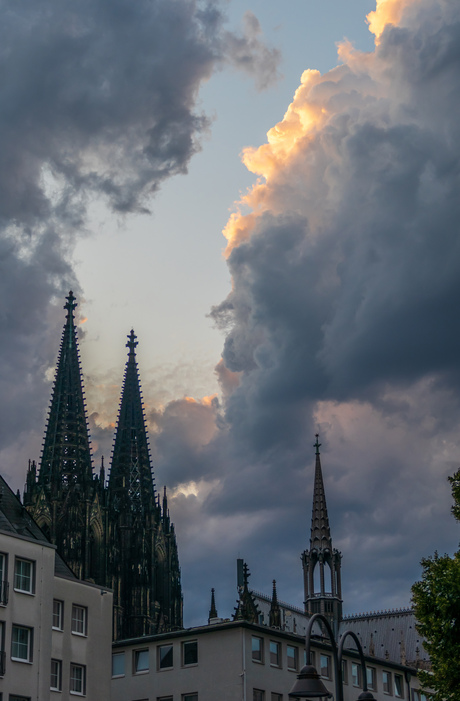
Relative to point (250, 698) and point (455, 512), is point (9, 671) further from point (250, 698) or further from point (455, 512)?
point (455, 512)

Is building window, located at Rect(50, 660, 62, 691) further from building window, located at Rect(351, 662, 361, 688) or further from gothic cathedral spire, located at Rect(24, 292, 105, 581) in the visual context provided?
gothic cathedral spire, located at Rect(24, 292, 105, 581)

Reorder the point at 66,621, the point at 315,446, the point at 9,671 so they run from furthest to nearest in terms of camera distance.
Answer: the point at 315,446 → the point at 66,621 → the point at 9,671

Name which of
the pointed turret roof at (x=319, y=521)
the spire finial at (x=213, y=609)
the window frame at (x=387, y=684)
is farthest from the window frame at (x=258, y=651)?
the pointed turret roof at (x=319, y=521)

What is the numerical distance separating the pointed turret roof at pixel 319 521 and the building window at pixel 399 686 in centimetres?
6781

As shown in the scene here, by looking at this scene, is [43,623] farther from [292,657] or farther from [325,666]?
[325,666]

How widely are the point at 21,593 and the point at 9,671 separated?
139 inches

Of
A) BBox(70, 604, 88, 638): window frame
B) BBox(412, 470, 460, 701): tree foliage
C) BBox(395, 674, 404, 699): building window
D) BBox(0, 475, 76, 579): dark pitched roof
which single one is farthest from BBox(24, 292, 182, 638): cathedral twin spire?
BBox(412, 470, 460, 701): tree foliage

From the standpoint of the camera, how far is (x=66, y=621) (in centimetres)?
5750

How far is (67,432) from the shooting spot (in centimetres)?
13375

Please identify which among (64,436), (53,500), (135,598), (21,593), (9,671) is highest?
(64,436)

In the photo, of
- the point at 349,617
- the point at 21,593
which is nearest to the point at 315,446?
the point at 349,617

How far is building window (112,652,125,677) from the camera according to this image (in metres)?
66.7

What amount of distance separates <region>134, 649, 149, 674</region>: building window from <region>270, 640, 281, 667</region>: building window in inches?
273

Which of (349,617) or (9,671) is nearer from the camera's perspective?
(9,671)
